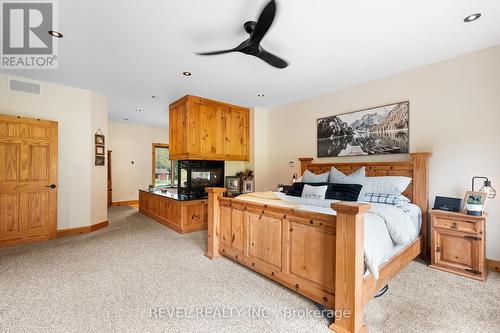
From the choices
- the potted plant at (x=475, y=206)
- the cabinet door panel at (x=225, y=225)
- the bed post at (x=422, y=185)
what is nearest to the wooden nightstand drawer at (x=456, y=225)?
the potted plant at (x=475, y=206)

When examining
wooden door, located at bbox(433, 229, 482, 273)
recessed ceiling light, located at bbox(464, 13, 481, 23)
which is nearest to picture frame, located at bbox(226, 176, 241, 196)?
wooden door, located at bbox(433, 229, 482, 273)

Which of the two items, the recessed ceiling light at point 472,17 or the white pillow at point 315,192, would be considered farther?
the white pillow at point 315,192

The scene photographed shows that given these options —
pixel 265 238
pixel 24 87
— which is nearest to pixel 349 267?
pixel 265 238

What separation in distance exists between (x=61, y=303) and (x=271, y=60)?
297cm

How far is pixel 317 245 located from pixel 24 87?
4.82 metres

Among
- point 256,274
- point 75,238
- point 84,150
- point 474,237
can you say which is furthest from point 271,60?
point 75,238

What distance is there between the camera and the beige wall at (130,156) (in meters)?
7.01

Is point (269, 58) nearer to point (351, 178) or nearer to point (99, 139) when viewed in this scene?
point (351, 178)

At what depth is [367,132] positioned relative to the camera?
372 centimetres

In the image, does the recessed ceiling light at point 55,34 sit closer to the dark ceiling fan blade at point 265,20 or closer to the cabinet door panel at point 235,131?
the dark ceiling fan blade at point 265,20

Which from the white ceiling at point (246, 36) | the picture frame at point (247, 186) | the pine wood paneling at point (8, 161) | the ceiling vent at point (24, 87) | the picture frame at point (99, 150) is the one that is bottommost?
the picture frame at point (247, 186)

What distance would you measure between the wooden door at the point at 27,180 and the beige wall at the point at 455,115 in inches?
202

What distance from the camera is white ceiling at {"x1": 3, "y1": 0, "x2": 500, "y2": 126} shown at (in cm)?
204

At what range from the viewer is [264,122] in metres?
5.54
